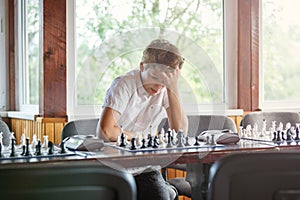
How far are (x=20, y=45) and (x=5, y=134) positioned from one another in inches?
45.8

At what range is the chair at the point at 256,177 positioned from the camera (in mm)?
968

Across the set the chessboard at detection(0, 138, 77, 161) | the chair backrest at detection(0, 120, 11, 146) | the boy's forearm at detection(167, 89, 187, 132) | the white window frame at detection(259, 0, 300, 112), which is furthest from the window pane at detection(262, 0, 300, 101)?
the chessboard at detection(0, 138, 77, 161)

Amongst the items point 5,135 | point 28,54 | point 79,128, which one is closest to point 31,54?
point 28,54

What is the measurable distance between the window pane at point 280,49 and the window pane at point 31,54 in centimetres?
183

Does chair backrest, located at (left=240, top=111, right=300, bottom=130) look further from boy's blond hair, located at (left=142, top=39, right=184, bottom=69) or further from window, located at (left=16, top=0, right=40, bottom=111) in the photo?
window, located at (left=16, top=0, right=40, bottom=111)

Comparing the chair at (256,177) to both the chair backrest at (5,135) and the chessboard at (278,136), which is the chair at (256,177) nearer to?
the chessboard at (278,136)

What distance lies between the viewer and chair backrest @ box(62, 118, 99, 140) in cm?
251

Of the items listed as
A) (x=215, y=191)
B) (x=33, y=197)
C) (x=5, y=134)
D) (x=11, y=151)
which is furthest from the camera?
(x=5, y=134)

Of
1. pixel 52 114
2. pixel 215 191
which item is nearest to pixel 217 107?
pixel 52 114

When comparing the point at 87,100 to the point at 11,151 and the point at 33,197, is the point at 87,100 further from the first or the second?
the point at 33,197

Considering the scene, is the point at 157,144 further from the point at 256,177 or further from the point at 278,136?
the point at 256,177

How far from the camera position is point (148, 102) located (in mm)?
2504

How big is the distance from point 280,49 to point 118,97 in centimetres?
216

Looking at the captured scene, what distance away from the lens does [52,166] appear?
0.83 metres
